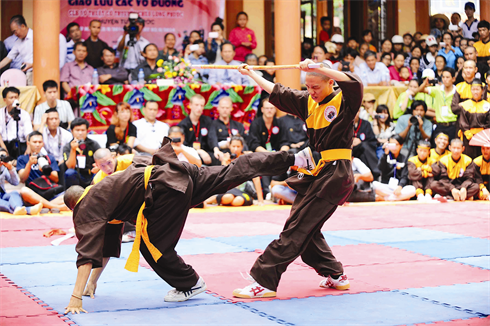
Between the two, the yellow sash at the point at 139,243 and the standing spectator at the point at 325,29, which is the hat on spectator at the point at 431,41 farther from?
the yellow sash at the point at 139,243

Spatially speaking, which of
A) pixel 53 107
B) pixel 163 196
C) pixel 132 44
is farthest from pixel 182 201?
pixel 132 44

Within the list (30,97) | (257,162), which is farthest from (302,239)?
(30,97)

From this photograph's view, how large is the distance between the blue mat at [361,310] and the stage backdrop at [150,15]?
983cm

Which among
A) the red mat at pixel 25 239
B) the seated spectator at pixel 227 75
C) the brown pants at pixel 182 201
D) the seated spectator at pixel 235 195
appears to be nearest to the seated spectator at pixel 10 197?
the red mat at pixel 25 239

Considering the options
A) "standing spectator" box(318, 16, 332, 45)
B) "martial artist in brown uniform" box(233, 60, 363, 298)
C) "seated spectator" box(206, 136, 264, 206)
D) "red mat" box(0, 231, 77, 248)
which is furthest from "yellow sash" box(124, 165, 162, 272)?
"standing spectator" box(318, 16, 332, 45)

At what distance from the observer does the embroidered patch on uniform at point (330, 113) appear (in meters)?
4.07

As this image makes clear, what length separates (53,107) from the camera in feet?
32.1

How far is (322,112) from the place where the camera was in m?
4.14

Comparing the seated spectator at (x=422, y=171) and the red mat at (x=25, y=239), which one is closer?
the red mat at (x=25, y=239)

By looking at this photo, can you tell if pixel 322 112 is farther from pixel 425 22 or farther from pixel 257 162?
pixel 425 22

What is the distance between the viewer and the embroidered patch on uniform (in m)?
4.07

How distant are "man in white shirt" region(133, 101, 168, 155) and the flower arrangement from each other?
872 millimetres

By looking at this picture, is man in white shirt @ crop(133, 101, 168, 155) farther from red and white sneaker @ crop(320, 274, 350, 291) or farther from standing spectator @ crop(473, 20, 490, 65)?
standing spectator @ crop(473, 20, 490, 65)

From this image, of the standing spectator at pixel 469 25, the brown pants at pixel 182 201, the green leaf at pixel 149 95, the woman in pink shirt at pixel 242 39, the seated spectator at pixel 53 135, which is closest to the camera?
the brown pants at pixel 182 201
